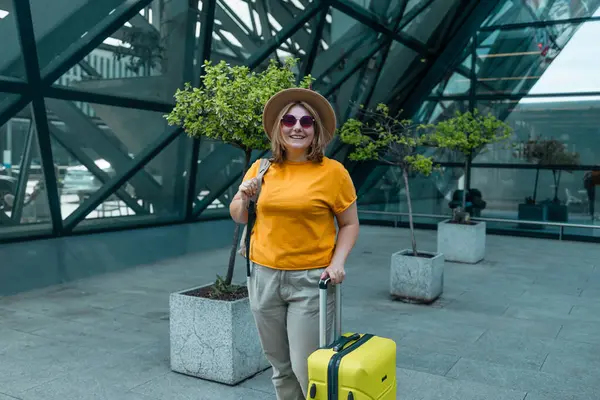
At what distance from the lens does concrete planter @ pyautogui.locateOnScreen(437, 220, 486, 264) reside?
1137 cm

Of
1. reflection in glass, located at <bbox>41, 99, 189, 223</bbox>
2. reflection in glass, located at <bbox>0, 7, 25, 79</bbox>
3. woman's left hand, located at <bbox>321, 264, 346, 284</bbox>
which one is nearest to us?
woman's left hand, located at <bbox>321, 264, 346, 284</bbox>

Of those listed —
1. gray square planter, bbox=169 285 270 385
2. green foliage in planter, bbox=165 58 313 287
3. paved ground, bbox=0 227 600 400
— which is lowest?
paved ground, bbox=0 227 600 400

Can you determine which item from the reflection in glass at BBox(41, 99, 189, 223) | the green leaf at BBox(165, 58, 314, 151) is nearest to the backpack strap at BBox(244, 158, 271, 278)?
the green leaf at BBox(165, 58, 314, 151)

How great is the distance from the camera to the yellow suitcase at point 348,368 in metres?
2.82

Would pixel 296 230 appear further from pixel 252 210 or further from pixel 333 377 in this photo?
pixel 333 377

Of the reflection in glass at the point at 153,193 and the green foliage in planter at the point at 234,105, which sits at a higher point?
the green foliage in planter at the point at 234,105

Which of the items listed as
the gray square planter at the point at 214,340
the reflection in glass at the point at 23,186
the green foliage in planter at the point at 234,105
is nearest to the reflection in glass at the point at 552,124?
the reflection in glass at the point at 23,186

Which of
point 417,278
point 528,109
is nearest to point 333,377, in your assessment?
point 417,278

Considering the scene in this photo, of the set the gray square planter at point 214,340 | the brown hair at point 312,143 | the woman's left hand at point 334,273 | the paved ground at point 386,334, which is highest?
the brown hair at point 312,143

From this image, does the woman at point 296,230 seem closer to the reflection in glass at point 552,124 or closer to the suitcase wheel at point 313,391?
the suitcase wheel at point 313,391

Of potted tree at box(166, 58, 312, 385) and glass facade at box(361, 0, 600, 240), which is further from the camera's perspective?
glass facade at box(361, 0, 600, 240)

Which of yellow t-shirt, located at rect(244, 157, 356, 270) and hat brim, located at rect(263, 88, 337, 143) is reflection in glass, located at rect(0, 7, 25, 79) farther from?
yellow t-shirt, located at rect(244, 157, 356, 270)

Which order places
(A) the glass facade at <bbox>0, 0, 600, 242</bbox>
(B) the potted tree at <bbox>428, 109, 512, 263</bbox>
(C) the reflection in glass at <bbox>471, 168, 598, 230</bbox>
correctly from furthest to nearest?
(C) the reflection in glass at <bbox>471, 168, 598, 230</bbox> < (B) the potted tree at <bbox>428, 109, 512, 263</bbox> < (A) the glass facade at <bbox>0, 0, 600, 242</bbox>

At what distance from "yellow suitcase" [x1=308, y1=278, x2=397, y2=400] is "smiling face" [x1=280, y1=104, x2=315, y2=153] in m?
0.76
